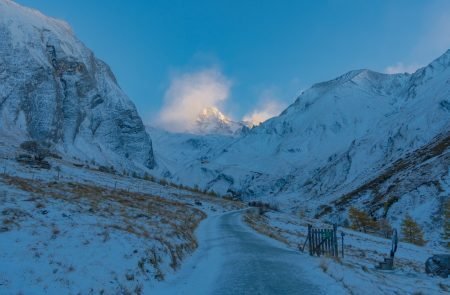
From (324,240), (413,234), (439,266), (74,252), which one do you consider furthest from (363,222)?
(74,252)

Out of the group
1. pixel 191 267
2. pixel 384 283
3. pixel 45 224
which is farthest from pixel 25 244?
pixel 384 283

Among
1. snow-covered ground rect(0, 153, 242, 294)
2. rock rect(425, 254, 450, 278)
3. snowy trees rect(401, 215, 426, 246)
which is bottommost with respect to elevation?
snow-covered ground rect(0, 153, 242, 294)

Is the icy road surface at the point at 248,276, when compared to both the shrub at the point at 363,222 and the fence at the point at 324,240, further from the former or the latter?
the shrub at the point at 363,222

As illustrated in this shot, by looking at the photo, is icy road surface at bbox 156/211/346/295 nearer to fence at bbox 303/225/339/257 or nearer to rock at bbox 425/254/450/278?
fence at bbox 303/225/339/257

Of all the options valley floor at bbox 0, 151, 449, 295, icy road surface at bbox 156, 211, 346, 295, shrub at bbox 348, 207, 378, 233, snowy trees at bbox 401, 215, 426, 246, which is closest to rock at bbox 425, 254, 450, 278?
valley floor at bbox 0, 151, 449, 295

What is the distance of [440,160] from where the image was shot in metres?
155

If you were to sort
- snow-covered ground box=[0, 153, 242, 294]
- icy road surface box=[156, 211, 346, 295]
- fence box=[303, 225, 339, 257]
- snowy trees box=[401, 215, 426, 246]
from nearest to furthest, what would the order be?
snow-covered ground box=[0, 153, 242, 294], icy road surface box=[156, 211, 346, 295], fence box=[303, 225, 339, 257], snowy trees box=[401, 215, 426, 246]

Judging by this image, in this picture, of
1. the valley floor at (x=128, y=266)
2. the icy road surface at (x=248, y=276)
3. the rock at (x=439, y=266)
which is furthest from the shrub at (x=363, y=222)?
the valley floor at (x=128, y=266)

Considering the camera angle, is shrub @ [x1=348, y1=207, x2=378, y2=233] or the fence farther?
shrub @ [x1=348, y1=207, x2=378, y2=233]

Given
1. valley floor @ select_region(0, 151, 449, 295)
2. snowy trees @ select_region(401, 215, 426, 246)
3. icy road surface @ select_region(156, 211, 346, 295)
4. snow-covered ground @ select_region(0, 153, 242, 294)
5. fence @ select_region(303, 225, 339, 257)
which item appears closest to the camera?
snow-covered ground @ select_region(0, 153, 242, 294)

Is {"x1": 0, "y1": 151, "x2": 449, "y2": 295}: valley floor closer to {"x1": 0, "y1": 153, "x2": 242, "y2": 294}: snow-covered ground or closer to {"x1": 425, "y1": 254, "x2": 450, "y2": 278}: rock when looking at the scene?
{"x1": 0, "y1": 153, "x2": 242, "y2": 294}: snow-covered ground

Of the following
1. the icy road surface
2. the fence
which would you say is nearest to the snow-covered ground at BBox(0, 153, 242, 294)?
the icy road surface

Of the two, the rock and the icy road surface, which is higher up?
the rock

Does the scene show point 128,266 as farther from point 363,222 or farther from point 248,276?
point 363,222
